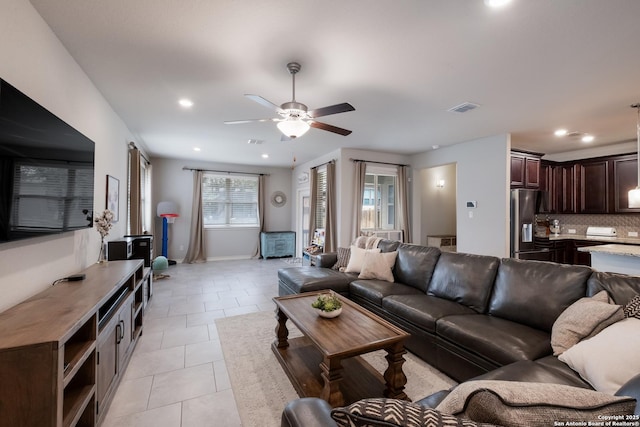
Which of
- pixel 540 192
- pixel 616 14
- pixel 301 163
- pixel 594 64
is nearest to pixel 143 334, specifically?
pixel 616 14

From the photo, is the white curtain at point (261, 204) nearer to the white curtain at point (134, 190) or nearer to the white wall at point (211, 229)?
the white wall at point (211, 229)

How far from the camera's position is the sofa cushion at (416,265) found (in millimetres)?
3152

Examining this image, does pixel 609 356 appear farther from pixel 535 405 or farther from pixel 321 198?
pixel 321 198

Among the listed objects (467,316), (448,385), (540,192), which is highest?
(540,192)

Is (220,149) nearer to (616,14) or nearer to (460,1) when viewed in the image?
(460,1)

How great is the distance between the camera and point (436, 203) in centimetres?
696

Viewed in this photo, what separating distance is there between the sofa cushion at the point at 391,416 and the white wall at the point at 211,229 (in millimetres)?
7446

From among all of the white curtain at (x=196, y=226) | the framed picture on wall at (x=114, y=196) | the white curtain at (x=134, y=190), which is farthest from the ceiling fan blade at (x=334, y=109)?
the white curtain at (x=196, y=226)

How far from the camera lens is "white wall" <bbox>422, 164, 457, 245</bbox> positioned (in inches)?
264

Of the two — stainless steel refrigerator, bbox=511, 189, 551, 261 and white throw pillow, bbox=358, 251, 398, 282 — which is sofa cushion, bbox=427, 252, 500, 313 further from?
stainless steel refrigerator, bbox=511, 189, 551, 261

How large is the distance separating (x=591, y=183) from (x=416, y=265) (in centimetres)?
476

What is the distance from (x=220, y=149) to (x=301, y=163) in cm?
246

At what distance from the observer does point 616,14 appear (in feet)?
6.05

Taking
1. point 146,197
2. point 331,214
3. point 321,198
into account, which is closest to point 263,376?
point 331,214
